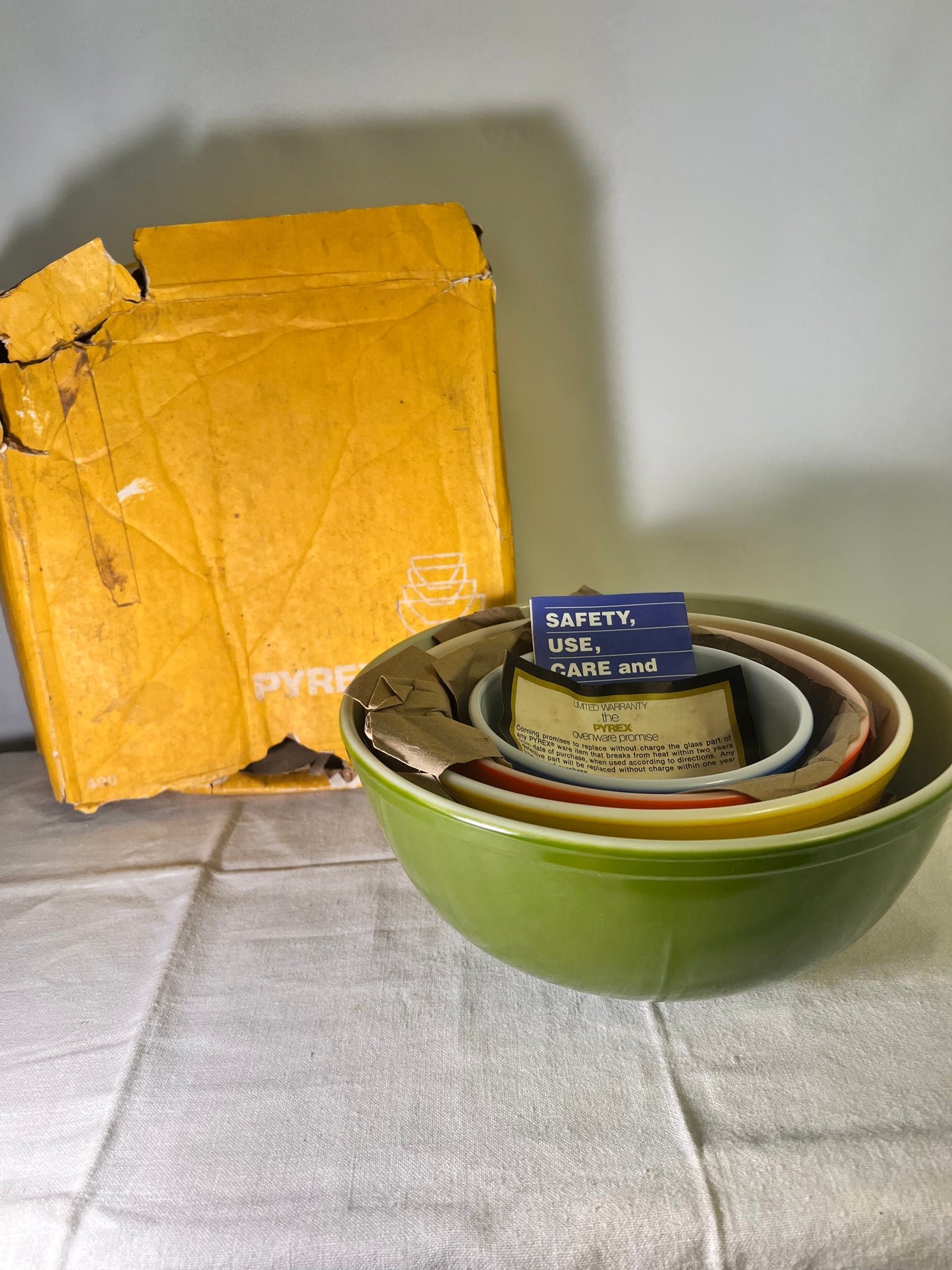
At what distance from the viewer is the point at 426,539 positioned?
2.15ft

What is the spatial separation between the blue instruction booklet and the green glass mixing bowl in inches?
6.5

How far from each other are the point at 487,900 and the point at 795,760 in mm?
173

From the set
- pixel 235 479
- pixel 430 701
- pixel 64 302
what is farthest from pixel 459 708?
pixel 64 302

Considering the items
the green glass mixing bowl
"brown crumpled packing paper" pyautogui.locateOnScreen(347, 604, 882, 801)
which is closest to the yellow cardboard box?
"brown crumpled packing paper" pyautogui.locateOnScreen(347, 604, 882, 801)

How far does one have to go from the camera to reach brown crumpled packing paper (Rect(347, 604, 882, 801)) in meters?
0.41

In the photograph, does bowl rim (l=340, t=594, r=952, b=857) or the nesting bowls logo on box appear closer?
bowl rim (l=340, t=594, r=952, b=857)

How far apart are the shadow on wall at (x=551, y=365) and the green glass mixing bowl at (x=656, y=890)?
38 cm

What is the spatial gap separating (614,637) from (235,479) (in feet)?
1.01

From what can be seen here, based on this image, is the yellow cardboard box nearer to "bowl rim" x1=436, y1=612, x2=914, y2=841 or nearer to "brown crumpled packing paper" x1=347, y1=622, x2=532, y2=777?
"brown crumpled packing paper" x1=347, y1=622, x2=532, y2=777

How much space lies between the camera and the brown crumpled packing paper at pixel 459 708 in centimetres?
41

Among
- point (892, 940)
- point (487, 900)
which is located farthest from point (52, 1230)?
point (892, 940)

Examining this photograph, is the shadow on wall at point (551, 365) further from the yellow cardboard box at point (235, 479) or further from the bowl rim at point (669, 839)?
the bowl rim at point (669, 839)

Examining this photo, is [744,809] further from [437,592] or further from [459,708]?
[437,592]

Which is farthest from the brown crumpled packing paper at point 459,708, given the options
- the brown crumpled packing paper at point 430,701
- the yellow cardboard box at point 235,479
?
the yellow cardboard box at point 235,479
